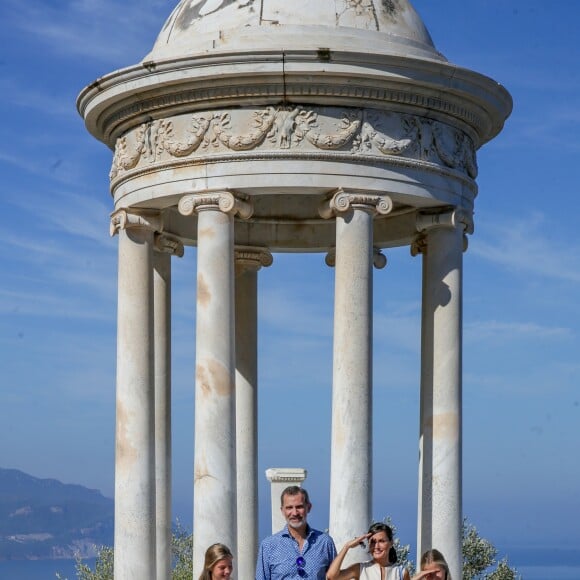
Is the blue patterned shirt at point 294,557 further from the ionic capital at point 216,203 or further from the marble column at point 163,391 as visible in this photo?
the marble column at point 163,391

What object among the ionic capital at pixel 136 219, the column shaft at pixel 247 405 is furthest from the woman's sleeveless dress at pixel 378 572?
the column shaft at pixel 247 405

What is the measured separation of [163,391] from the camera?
54625 millimetres

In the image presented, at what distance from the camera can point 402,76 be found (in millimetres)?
49250

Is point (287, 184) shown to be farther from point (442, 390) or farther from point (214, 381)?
point (442, 390)

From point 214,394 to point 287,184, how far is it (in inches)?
226

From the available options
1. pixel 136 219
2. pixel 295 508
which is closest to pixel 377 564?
pixel 295 508

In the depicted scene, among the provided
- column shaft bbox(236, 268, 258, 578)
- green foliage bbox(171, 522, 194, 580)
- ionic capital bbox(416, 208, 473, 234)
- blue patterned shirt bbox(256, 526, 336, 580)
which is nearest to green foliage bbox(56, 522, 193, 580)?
green foliage bbox(171, 522, 194, 580)

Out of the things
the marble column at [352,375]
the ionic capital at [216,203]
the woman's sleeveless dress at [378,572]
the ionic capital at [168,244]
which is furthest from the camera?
the ionic capital at [168,244]

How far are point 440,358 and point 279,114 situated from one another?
8.23 m

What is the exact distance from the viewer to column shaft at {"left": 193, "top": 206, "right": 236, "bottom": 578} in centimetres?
4866

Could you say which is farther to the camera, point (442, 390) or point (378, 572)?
point (442, 390)

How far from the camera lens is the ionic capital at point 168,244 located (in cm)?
5459

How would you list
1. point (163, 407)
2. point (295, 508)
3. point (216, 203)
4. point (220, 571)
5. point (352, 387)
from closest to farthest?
point (220, 571) < point (295, 508) < point (352, 387) < point (216, 203) < point (163, 407)

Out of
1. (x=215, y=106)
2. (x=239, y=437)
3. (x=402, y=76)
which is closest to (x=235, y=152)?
(x=215, y=106)
